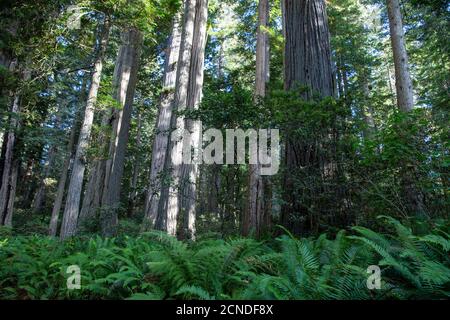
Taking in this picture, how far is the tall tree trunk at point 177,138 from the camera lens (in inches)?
338

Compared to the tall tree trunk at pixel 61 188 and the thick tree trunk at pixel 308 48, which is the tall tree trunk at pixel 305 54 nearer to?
the thick tree trunk at pixel 308 48

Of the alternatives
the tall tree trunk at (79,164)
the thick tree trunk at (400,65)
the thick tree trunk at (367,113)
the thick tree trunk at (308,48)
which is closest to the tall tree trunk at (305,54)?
the thick tree trunk at (308,48)

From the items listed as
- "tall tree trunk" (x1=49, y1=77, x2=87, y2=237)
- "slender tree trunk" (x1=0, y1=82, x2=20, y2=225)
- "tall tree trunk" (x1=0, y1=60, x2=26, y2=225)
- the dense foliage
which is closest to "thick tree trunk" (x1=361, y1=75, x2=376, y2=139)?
the dense foliage

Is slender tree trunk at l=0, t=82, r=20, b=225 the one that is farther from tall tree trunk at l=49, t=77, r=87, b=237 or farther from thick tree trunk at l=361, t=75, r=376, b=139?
thick tree trunk at l=361, t=75, r=376, b=139

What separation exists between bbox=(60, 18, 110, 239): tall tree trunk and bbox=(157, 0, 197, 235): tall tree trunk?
303 cm

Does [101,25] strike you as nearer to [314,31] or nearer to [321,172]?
[314,31]

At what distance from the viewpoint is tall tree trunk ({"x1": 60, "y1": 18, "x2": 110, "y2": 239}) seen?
1012 cm

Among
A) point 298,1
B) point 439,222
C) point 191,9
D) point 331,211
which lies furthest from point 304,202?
point 191,9

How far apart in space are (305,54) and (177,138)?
3.86 m

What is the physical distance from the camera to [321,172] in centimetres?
483

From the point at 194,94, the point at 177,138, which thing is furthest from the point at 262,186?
the point at 194,94

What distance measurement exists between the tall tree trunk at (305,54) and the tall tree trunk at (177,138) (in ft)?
9.42
